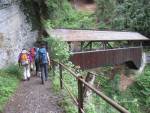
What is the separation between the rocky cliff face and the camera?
52.2 ft

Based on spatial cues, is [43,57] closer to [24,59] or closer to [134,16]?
[24,59]

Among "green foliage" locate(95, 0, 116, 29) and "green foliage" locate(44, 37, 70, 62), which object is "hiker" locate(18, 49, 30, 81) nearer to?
"green foliage" locate(44, 37, 70, 62)

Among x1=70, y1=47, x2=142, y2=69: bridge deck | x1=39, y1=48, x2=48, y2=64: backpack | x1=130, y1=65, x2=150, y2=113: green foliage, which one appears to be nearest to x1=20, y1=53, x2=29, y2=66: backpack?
x1=39, y1=48, x2=48, y2=64: backpack

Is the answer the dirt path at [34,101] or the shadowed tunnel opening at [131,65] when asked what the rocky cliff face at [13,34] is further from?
the shadowed tunnel opening at [131,65]

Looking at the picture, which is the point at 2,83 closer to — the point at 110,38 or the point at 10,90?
the point at 10,90

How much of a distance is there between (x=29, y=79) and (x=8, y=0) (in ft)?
18.8

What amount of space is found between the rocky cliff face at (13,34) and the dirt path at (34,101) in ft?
16.7

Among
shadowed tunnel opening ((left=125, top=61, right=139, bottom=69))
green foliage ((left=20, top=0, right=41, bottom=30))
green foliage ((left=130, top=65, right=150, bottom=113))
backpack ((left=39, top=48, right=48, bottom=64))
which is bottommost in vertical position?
green foliage ((left=130, top=65, right=150, bottom=113))

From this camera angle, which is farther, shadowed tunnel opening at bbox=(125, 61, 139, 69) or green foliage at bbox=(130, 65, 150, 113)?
shadowed tunnel opening at bbox=(125, 61, 139, 69)

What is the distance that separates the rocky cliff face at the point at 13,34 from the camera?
15906 millimetres

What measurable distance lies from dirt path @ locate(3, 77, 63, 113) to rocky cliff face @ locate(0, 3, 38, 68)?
508 centimetres

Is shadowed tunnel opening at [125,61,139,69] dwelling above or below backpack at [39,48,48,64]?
below

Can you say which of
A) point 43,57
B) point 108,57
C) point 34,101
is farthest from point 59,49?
point 108,57

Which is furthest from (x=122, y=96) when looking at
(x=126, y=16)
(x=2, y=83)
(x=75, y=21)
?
(x=75, y=21)
